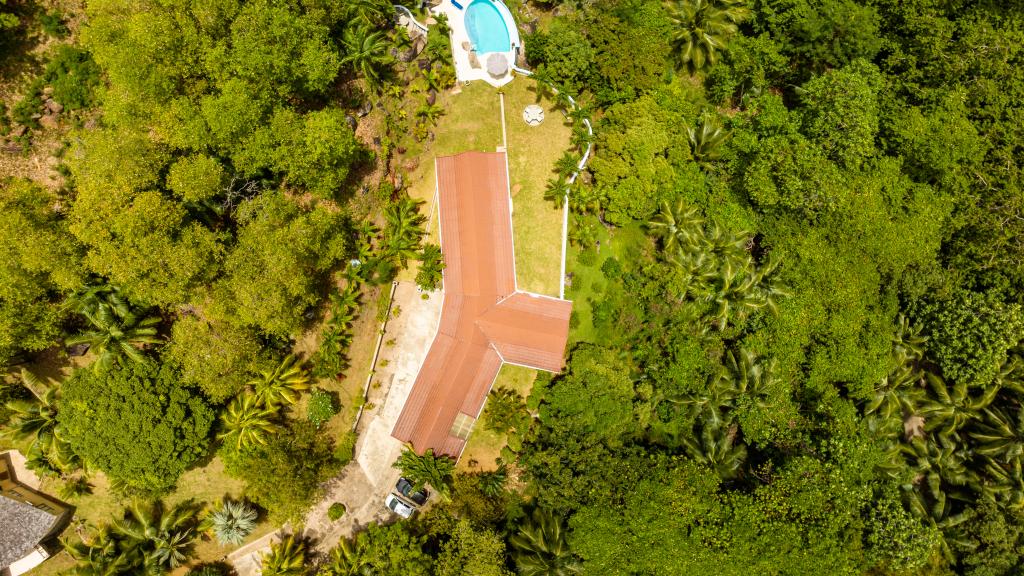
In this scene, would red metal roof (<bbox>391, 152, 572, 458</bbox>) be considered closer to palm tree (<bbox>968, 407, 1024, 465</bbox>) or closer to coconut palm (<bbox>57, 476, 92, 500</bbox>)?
coconut palm (<bbox>57, 476, 92, 500</bbox>)

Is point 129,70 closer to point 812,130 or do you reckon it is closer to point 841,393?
point 812,130

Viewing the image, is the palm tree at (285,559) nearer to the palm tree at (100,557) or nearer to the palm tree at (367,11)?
the palm tree at (100,557)

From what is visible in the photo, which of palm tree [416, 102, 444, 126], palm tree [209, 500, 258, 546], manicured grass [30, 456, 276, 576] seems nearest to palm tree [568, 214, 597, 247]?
palm tree [416, 102, 444, 126]

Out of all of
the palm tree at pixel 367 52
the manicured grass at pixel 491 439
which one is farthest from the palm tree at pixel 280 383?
the palm tree at pixel 367 52

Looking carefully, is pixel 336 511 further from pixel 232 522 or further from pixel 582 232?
pixel 582 232

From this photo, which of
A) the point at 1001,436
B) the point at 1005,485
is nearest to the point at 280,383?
the point at 1001,436

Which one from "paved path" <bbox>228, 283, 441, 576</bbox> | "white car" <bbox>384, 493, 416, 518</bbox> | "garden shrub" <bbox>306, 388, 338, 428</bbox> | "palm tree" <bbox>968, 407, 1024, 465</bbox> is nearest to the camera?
"garden shrub" <bbox>306, 388, 338, 428</bbox>
